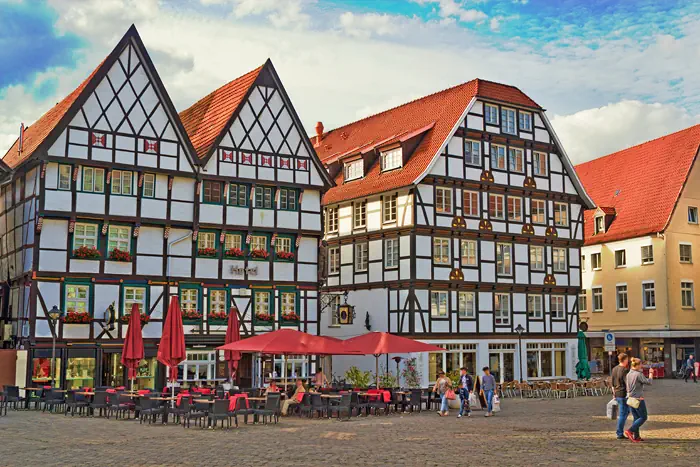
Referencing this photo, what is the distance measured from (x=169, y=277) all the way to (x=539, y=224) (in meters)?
19.5

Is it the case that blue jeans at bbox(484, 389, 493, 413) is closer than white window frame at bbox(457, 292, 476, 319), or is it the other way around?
blue jeans at bbox(484, 389, 493, 413)

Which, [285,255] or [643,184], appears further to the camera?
[643,184]

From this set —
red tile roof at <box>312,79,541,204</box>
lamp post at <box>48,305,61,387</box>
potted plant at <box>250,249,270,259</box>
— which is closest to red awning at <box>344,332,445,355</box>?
potted plant at <box>250,249,270,259</box>

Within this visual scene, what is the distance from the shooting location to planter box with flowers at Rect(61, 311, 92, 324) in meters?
33.8

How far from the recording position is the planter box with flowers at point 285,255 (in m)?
39.2

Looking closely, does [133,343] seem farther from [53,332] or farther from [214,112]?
[214,112]

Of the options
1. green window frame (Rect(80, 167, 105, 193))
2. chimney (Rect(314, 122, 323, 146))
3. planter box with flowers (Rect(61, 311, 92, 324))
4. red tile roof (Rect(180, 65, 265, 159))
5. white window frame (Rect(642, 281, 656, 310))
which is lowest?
planter box with flowers (Rect(61, 311, 92, 324))

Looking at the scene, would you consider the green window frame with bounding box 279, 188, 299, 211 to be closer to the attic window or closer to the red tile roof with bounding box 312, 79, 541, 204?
the red tile roof with bounding box 312, 79, 541, 204

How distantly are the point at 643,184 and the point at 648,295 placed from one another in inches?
286

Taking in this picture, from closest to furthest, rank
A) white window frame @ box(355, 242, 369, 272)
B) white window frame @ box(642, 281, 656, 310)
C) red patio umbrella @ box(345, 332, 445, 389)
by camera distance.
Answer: red patio umbrella @ box(345, 332, 445, 389) < white window frame @ box(355, 242, 369, 272) < white window frame @ box(642, 281, 656, 310)

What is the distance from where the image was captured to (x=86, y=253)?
34.5 meters

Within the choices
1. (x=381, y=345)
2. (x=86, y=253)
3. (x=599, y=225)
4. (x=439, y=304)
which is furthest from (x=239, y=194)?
(x=599, y=225)

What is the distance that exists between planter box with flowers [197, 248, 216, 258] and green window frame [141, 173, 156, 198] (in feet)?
9.58

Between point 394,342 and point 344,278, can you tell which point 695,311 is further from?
point 394,342
